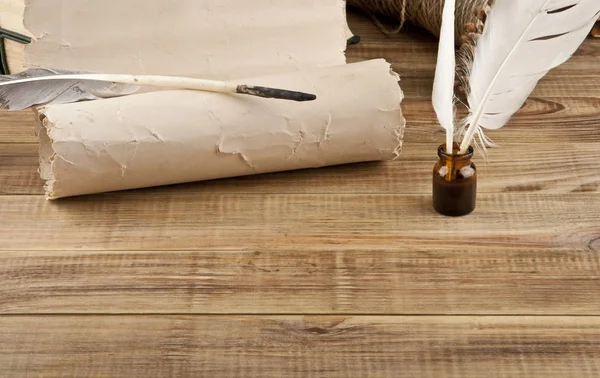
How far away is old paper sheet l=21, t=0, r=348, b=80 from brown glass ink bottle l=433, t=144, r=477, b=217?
1.47ft

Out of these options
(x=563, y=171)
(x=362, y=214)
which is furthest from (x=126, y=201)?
(x=563, y=171)

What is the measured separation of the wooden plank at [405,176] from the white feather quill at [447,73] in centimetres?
15

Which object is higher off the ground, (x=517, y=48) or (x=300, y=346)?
(x=517, y=48)

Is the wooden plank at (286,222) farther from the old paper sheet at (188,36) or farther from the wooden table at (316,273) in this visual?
the old paper sheet at (188,36)

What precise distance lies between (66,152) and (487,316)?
73 centimetres

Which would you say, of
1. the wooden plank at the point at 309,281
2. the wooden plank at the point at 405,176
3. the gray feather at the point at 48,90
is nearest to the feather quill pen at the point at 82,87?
the gray feather at the point at 48,90

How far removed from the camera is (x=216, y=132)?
148 centimetres

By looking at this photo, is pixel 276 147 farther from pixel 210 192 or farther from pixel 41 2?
pixel 41 2

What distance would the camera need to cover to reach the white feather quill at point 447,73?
145cm

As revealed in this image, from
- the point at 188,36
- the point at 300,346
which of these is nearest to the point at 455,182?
the point at 300,346

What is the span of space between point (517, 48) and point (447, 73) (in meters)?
0.12

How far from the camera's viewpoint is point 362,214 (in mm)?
1480

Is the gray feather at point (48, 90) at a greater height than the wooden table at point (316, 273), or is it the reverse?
the gray feather at point (48, 90)

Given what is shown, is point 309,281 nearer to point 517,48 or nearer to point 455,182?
point 455,182
